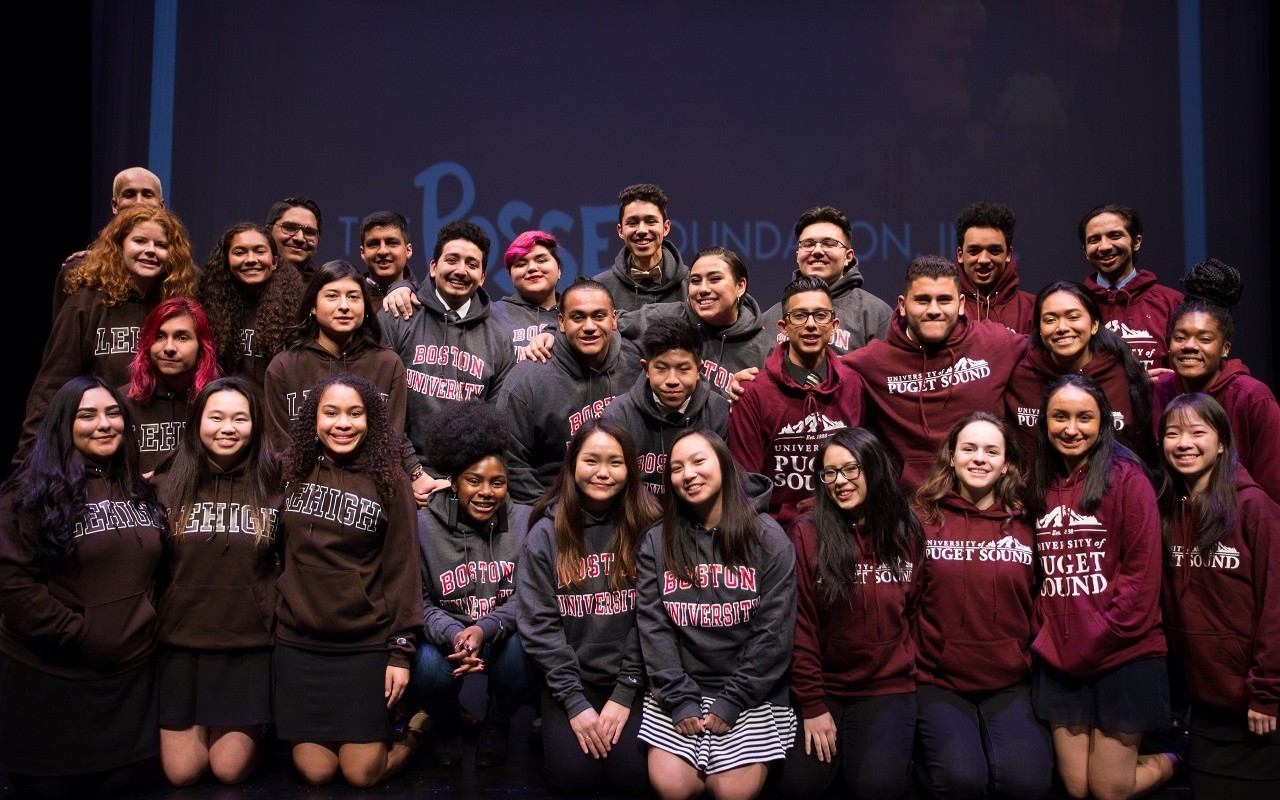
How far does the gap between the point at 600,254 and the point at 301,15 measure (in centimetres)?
219

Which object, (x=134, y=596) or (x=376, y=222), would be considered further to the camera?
(x=376, y=222)

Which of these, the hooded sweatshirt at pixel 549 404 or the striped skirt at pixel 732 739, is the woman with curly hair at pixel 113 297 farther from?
the striped skirt at pixel 732 739

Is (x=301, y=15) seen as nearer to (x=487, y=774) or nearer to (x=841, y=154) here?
(x=841, y=154)

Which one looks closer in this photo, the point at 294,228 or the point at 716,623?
the point at 716,623

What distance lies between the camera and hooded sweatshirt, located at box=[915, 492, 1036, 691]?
127 inches

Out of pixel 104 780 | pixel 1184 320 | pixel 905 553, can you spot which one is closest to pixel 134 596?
pixel 104 780

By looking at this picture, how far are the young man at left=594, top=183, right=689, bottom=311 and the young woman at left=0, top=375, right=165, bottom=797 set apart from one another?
6.97 feet

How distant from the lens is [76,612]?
312 cm

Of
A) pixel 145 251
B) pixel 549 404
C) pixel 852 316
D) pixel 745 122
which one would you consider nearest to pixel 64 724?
pixel 145 251

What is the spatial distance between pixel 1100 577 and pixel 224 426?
278 cm

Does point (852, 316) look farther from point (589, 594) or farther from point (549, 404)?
point (589, 594)

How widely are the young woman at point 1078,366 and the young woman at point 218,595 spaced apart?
254cm

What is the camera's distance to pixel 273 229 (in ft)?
15.1

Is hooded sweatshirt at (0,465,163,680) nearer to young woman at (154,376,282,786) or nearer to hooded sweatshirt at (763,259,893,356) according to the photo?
young woman at (154,376,282,786)
